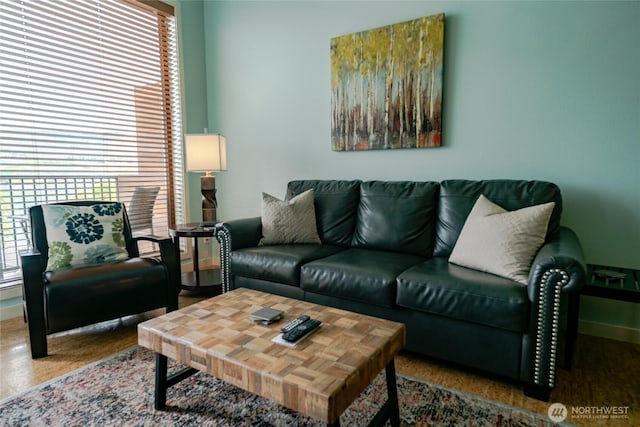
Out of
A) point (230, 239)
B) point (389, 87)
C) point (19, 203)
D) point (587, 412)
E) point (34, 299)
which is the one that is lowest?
point (587, 412)

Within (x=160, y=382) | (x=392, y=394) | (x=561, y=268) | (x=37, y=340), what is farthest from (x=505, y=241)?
(x=37, y=340)

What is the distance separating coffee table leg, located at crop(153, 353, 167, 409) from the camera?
→ 59.6 inches

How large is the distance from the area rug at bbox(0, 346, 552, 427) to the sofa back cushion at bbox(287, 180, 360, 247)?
120cm

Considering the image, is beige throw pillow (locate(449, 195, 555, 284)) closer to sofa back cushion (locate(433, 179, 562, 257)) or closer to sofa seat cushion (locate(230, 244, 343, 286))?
sofa back cushion (locate(433, 179, 562, 257))

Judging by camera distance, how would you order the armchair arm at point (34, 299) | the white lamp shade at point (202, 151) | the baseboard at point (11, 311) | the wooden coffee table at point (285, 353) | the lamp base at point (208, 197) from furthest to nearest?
the lamp base at point (208, 197), the white lamp shade at point (202, 151), the baseboard at point (11, 311), the armchair arm at point (34, 299), the wooden coffee table at point (285, 353)

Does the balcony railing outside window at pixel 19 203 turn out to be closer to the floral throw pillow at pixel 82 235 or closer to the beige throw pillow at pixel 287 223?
the floral throw pillow at pixel 82 235

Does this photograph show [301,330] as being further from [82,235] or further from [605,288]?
[82,235]

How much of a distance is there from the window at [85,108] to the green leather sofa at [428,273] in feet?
4.69

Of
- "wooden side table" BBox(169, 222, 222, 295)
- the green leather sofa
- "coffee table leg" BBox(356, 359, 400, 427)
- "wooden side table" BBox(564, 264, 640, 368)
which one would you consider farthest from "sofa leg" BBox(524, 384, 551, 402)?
"wooden side table" BBox(169, 222, 222, 295)

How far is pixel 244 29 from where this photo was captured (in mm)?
3549

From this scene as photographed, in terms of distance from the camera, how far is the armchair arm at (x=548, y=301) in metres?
1.46

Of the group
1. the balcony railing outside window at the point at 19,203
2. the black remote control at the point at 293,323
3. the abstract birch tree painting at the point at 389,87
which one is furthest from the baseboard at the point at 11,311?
the abstract birch tree painting at the point at 389,87

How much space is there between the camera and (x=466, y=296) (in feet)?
5.56

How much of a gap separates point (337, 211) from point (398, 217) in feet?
1.62
